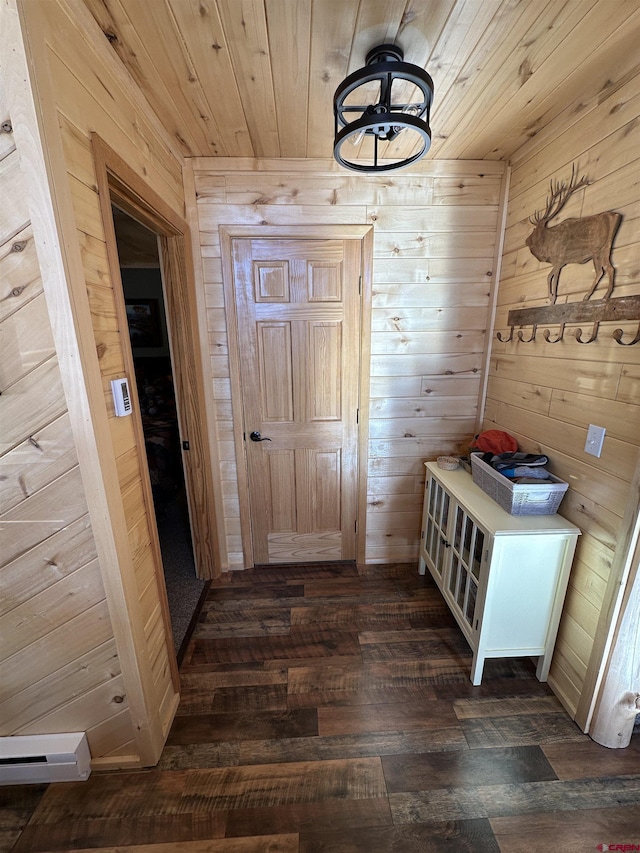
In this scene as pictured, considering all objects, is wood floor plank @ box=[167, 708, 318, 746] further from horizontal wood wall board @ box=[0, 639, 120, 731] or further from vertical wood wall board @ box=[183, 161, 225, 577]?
vertical wood wall board @ box=[183, 161, 225, 577]

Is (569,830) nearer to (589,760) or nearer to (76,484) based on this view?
(589,760)

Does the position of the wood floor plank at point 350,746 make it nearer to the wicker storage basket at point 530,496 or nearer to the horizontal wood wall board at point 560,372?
the wicker storage basket at point 530,496

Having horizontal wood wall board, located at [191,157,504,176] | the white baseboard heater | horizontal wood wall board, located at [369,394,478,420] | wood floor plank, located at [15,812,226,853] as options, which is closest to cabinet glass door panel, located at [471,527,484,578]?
→ horizontal wood wall board, located at [369,394,478,420]

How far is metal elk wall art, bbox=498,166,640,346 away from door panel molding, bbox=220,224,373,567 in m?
0.85

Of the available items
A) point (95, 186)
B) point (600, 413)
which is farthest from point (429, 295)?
point (95, 186)

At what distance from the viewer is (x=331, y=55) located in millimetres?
1179

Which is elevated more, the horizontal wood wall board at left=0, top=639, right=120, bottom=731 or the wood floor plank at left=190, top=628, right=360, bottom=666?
the horizontal wood wall board at left=0, top=639, right=120, bottom=731

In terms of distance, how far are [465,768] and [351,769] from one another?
0.43 meters

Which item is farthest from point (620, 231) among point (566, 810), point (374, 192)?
point (566, 810)

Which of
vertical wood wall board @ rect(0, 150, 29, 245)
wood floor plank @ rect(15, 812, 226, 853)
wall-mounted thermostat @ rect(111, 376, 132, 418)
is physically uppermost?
vertical wood wall board @ rect(0, 150, 29, 245)

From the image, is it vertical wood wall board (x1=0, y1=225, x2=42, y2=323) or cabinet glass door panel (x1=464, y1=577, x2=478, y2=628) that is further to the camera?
cabinet glass door panel (x1=464, y1=577, x2=478, y2=628)

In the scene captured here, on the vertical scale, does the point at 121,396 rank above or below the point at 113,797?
above

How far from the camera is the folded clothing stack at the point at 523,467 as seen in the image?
152 centimetres

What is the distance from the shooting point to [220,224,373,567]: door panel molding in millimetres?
1913
